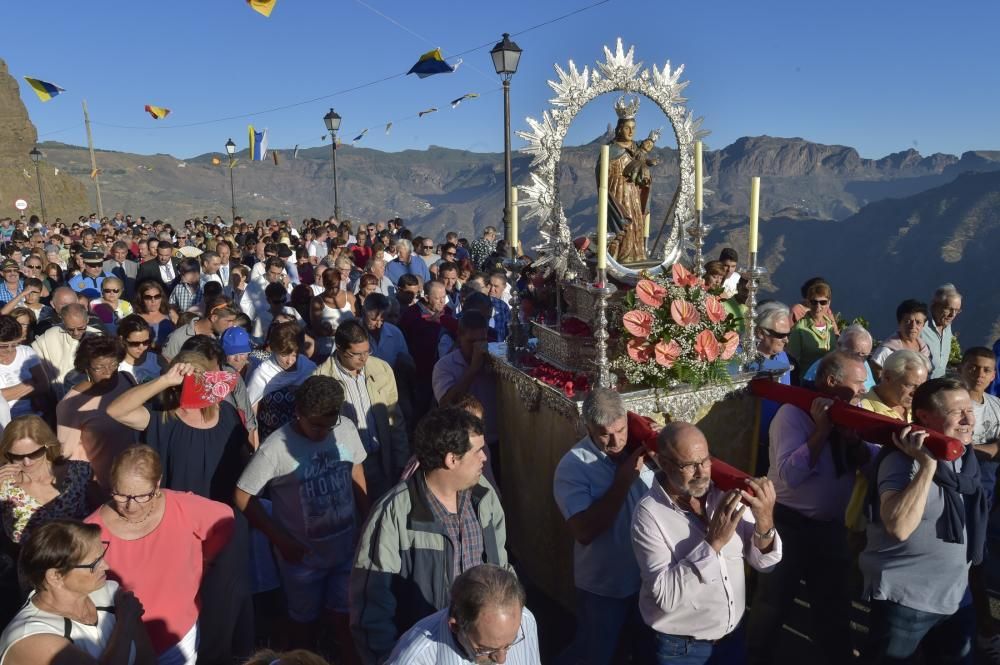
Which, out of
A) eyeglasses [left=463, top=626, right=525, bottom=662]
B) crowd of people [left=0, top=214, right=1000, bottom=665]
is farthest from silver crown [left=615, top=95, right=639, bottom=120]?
eyeglasses [left=463, top=626, right=525, bottom=662]

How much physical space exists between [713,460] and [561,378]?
5.12 feet

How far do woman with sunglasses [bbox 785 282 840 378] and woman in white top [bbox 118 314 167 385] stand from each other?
4819mm

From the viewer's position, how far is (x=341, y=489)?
147 inches

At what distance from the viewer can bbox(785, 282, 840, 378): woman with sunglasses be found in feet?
18.8

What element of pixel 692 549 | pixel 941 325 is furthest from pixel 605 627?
pixel 941 325

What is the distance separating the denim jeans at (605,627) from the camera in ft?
11.1

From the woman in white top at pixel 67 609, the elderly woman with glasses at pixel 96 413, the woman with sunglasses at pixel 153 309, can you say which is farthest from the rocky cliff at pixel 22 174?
the woman in white top at pixel 67 609

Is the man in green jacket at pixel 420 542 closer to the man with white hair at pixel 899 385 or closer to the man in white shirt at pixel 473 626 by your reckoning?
the man in white shirt at pixel 473 626

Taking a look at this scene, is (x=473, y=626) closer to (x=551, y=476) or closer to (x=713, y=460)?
(x=713, y=460)


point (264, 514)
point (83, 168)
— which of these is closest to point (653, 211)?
point (264, 514)

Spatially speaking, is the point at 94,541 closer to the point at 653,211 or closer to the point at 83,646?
the point at 83,646

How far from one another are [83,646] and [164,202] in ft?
276

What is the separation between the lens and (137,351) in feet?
15.9

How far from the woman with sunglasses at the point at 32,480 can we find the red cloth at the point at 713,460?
2.73 m
